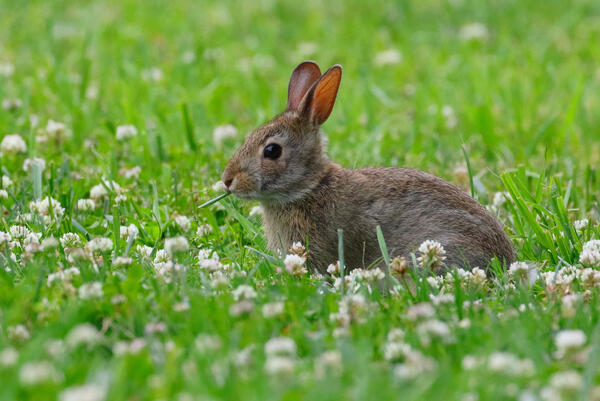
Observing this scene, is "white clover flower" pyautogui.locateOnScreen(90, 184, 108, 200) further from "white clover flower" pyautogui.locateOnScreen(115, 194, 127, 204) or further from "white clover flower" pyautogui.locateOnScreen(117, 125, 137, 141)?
"white clover flower" pyautogui.locateOnScreen(117, 125, 137, 141)

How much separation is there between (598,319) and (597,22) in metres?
8.89

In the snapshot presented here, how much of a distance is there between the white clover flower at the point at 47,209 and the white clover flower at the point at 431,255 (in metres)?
2.32

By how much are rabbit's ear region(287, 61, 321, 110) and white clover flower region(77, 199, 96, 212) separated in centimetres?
155

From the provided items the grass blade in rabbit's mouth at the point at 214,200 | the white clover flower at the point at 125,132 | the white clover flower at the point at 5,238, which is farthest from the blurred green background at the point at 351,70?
the white clover flower at the point at 5,238

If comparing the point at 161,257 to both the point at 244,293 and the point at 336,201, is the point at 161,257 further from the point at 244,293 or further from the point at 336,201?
the point at 336,201

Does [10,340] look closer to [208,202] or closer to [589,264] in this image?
[208,202]

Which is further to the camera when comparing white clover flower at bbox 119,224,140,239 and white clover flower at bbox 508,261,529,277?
white clover flower at bbox 119,224,140,239

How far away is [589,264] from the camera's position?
16.8 ft

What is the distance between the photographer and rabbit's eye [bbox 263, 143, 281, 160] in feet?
20.1

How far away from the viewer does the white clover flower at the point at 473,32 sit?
455 inches

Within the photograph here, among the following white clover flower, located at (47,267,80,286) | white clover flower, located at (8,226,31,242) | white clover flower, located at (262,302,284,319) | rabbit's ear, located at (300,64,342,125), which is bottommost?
white clover flower, located at (262,302,284,319)

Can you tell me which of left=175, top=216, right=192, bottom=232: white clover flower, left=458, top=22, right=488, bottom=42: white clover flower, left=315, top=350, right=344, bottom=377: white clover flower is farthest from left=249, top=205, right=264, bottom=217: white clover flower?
left=458, top=22, right=488, bottom=42: white clover flower

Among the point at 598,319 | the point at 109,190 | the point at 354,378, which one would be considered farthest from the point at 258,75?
the point at 354,378

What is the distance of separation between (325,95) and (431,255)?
1645mm
